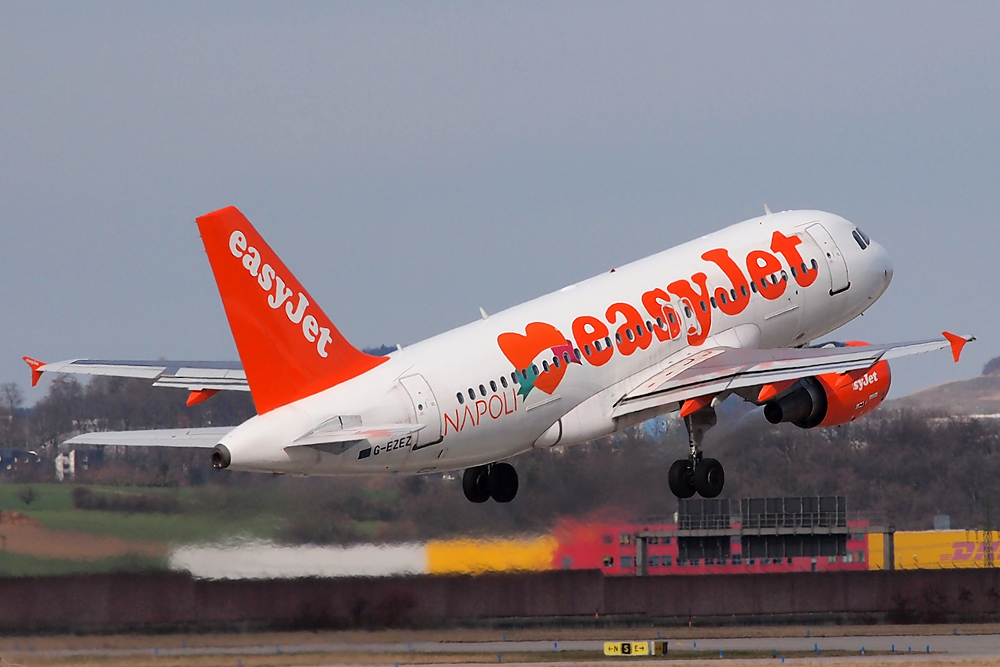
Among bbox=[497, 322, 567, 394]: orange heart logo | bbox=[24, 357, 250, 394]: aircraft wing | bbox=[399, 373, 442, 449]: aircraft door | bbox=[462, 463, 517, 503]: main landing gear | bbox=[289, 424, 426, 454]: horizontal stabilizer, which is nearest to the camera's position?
bbox=[289, 424, 426, 454]: horizontal stabilizer

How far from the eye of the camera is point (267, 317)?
38125 millimetres

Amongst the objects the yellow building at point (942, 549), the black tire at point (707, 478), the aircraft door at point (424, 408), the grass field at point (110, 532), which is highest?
the aircraft door at point (424, 408)

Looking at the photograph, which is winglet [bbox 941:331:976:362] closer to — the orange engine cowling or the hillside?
the orange engine cowling

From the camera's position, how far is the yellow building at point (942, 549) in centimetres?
8544

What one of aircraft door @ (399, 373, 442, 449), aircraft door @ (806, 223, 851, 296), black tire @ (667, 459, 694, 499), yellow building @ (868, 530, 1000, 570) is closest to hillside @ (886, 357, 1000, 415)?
yellow building @ (868, 530, 1000, 570)

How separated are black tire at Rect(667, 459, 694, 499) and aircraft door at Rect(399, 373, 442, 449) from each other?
8695 mm

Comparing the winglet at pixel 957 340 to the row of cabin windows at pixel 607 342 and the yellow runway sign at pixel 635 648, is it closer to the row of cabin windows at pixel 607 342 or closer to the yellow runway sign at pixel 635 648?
the row of cabin windows at pixel 607 342

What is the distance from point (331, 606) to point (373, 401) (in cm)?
1345

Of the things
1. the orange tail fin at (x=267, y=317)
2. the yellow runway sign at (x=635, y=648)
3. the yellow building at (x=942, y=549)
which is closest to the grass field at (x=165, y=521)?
the orange tail fin at (x=267, y=317)

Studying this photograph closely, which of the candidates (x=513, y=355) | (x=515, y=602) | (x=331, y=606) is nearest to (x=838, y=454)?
(x=515, y=602)

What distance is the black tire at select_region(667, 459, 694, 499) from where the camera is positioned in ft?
153

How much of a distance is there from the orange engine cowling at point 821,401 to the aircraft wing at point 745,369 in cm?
167

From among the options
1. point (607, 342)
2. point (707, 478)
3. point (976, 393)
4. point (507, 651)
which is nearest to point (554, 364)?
point (607, 342)

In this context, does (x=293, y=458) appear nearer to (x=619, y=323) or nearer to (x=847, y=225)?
(x=619, y=323)
